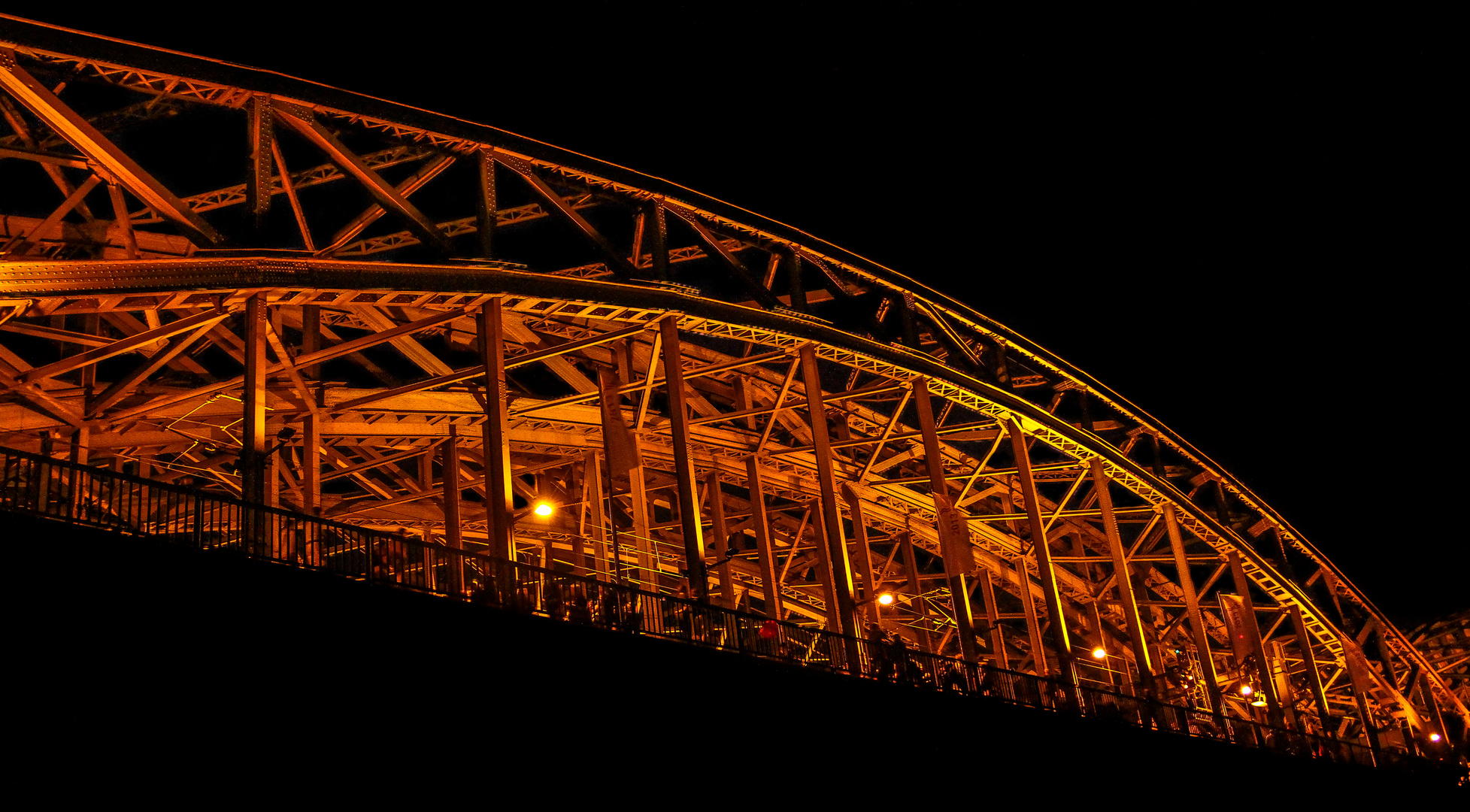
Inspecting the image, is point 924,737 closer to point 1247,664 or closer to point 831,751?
point 831,751

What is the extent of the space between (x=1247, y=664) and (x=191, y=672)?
37166mm

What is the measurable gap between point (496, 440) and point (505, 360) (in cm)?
346

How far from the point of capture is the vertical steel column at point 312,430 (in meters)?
24.1

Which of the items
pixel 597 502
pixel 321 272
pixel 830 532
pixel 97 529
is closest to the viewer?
pixel 97 529

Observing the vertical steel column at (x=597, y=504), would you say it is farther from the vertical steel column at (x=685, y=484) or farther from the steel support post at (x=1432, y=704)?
the steel support post at (x=1432, y=704)

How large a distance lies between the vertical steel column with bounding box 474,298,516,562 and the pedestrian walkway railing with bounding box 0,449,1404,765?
3.03 ft

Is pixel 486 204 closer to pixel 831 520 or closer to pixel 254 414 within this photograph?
pixel 254 414

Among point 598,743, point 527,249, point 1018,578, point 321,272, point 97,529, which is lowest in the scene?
point 598,743

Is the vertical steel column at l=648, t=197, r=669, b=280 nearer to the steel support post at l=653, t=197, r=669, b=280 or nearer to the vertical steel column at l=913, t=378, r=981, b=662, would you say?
the steel support post at l=653, t=197, r=669, b=280

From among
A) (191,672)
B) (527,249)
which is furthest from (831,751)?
(527,249)

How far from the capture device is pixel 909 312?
3272cm

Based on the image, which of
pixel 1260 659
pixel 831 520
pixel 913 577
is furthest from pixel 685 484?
pixel 1260 659

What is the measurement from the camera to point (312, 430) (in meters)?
26.1

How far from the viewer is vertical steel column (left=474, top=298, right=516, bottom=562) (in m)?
21.3
